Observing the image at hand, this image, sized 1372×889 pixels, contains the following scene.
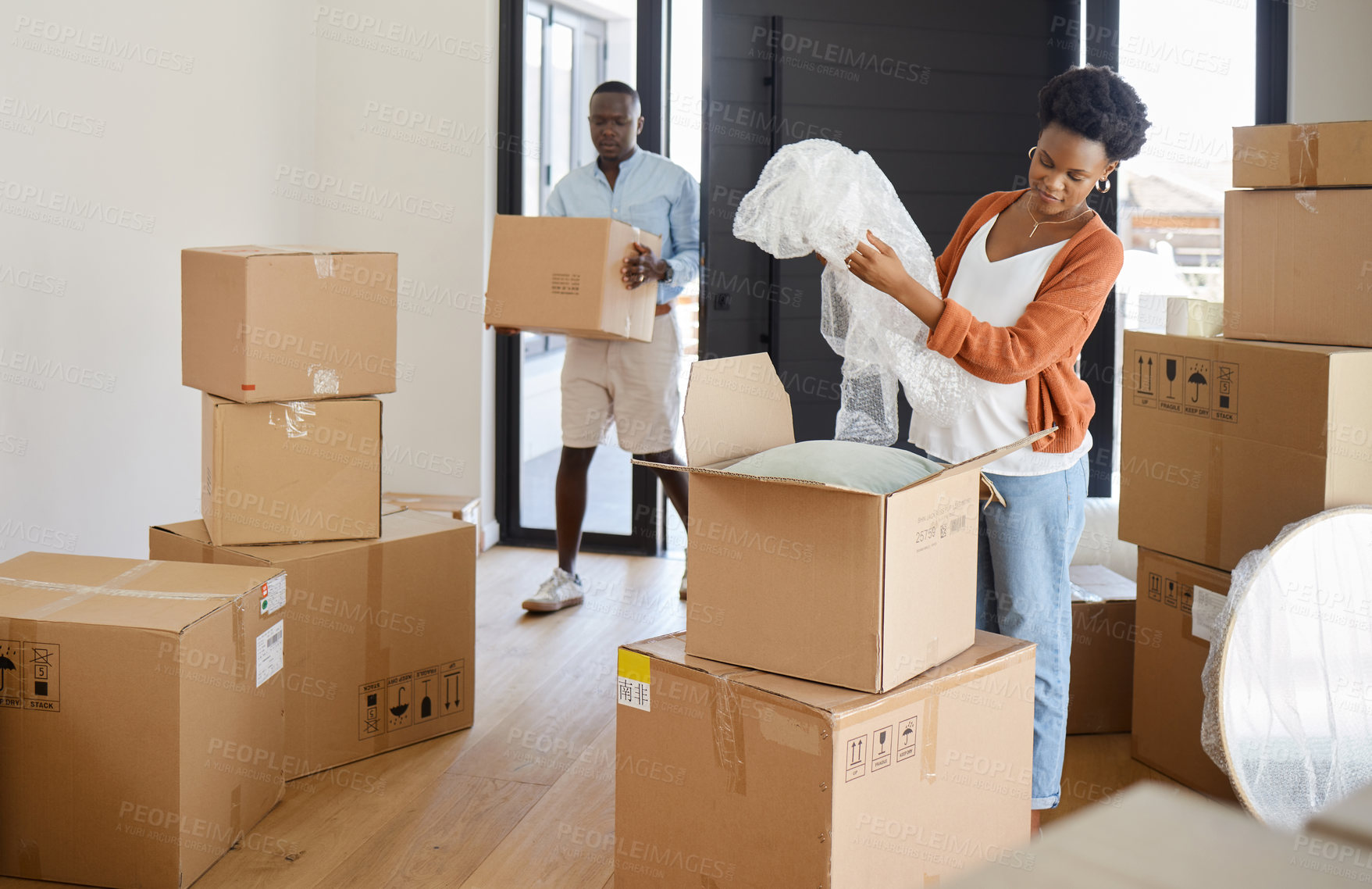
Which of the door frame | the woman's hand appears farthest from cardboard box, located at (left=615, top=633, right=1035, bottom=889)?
the door frame

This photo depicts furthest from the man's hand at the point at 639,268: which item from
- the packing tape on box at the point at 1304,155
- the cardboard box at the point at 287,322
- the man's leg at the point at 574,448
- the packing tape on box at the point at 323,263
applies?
the packing tape on box at the point at 1304,155

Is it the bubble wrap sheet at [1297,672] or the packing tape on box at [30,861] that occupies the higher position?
the bubble wrap sheet at [1297,672]

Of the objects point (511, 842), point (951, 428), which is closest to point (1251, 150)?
point (951, 428)

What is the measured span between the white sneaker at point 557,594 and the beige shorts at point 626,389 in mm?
404

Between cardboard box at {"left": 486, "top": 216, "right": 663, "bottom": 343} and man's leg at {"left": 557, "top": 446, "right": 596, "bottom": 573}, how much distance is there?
50 cm

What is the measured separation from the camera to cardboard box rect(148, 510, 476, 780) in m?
2.11

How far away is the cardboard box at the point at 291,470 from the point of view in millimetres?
2064

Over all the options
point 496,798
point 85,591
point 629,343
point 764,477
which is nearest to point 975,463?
point 764,477

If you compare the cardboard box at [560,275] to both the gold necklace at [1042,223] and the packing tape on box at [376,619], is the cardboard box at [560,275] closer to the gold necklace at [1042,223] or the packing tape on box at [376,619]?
the packing tape on box at [376,619]

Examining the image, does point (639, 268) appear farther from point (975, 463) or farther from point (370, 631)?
point (975, 463)

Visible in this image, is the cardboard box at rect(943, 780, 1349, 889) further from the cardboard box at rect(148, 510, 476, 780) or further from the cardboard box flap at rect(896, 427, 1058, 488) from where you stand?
the cardboard box at rect(148, 510, 476, 780)

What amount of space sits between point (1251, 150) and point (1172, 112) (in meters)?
1.34

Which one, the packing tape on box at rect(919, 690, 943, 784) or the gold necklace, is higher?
the gold necklace

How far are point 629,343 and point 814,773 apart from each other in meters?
1.89
